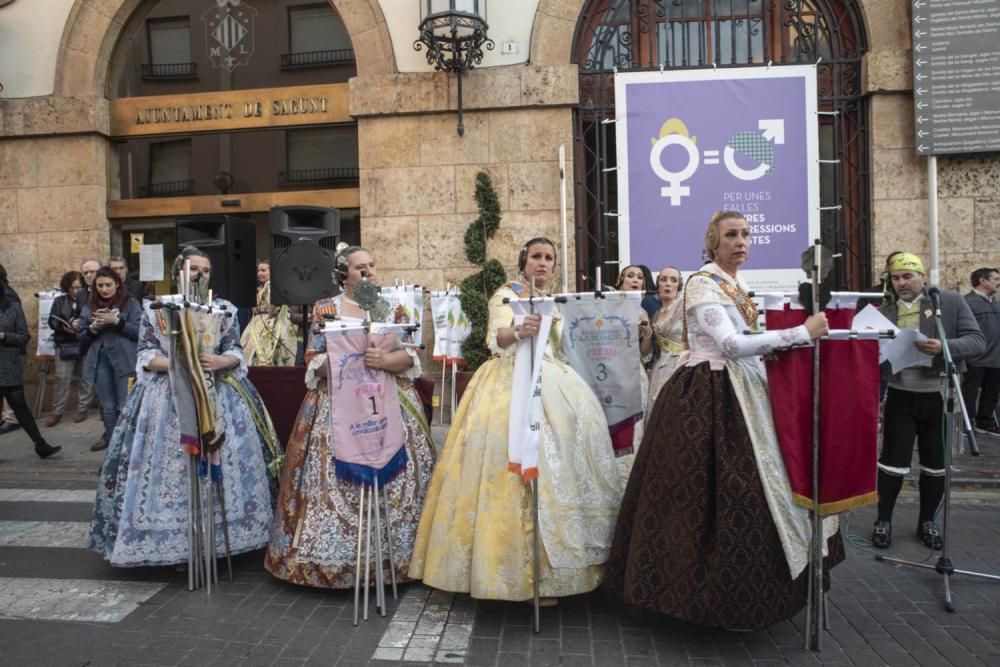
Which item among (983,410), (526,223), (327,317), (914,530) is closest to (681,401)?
(327,317)

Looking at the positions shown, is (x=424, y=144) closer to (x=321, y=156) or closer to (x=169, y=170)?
(x=321, y=156)

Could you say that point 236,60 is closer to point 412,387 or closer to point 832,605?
point 412,387

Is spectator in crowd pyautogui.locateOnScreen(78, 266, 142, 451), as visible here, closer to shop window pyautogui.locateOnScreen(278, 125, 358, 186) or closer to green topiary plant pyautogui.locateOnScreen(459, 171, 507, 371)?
shop window pyautogui.locateOnScreen(278, 125, 358, 186)

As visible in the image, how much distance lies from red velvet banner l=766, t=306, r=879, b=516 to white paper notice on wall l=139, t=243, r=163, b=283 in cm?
383

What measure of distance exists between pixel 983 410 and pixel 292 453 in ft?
26.0

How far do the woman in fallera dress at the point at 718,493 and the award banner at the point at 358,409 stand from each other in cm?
126

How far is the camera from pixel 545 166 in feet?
29.9

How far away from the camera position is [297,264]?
229 inches

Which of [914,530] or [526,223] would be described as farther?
[526,223]

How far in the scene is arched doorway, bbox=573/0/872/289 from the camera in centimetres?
905

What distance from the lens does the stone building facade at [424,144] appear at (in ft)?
28.7

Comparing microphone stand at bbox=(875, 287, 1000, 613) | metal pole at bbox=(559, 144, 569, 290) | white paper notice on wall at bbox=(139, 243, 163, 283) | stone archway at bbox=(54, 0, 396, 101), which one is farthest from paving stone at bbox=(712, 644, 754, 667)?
stone archway at bbox=(54, 0, 396, 101)

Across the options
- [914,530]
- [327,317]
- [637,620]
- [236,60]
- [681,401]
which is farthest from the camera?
[236,60]

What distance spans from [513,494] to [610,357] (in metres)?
1.02
